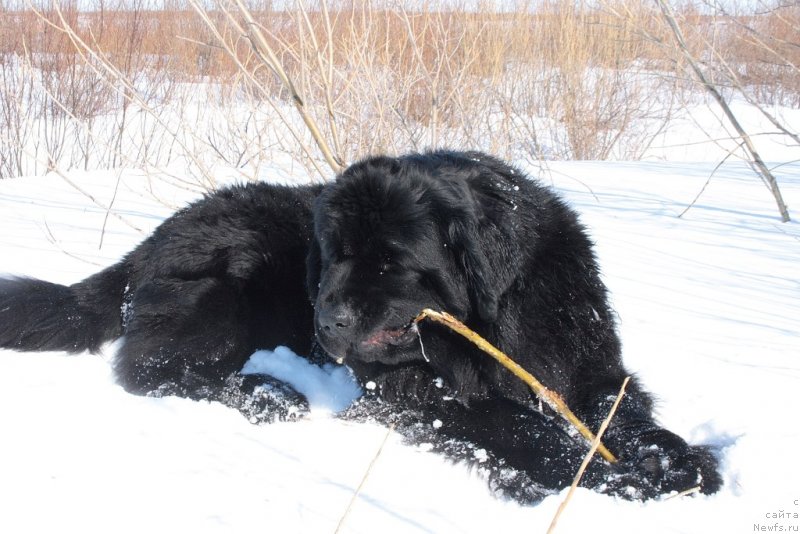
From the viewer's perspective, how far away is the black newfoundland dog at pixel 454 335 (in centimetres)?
214

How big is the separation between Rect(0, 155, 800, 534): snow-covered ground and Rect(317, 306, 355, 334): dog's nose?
34cm

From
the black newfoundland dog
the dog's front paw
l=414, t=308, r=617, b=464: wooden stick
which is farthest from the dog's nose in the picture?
the dog's front paw

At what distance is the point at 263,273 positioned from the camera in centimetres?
302

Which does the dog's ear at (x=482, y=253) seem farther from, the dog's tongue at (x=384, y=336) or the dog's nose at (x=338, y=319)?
the dog's nose at (x=338, y=319)

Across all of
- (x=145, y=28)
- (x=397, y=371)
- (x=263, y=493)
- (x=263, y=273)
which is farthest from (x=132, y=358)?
(x=145, y=28)

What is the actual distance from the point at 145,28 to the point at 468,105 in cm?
433

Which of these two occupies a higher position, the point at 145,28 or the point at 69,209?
the point at 145,28

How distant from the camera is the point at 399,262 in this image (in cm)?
230

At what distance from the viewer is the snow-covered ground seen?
63.5 inches

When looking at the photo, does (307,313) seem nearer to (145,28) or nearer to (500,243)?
(500,243)

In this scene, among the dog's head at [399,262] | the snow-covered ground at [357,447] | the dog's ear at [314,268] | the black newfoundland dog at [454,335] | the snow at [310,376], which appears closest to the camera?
the snow-covered ground at [357,447]

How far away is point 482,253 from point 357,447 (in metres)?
0.74

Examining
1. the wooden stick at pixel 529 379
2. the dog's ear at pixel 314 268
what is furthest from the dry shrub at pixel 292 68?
the wooden stick at pixel 529 379

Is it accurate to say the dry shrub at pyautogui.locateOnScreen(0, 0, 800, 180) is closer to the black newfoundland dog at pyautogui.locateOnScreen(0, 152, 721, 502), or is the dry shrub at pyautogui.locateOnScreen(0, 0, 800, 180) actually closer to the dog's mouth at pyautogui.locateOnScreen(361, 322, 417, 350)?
the black newfoundland dog at pyautogui.locateOnScreen(0, 152, 721, 502)
